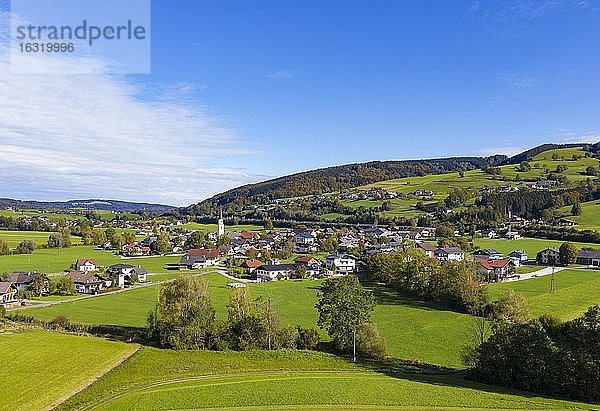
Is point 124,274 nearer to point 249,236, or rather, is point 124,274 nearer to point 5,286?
point 5,286

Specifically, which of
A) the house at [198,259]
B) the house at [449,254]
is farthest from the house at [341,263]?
the house at [198,259]

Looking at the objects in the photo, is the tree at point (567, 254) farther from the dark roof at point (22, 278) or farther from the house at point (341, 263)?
the dark roof at point (22, 278)

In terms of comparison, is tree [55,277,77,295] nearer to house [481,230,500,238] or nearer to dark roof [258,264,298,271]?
dark roof [258,264,298,271]

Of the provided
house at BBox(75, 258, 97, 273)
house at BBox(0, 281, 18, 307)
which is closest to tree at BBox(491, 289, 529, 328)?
house at BBox(0, 281, 18, 307)

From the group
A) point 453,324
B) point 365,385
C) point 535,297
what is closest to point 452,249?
point 535,297

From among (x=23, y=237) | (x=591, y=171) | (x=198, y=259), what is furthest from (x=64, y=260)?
(x=591, y=171)
